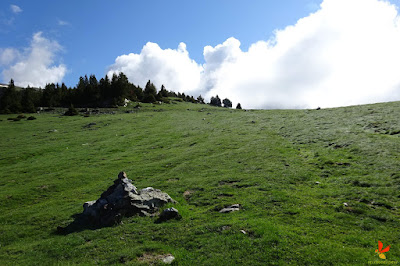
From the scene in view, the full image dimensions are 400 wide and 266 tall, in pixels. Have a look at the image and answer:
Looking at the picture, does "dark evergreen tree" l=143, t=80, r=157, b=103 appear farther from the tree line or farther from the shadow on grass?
the shadow on grass

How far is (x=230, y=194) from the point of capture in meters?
23.5

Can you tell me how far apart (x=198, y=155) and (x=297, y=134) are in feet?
70.9

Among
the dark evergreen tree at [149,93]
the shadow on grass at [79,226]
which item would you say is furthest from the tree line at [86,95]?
the shadow on grass at [79,226]

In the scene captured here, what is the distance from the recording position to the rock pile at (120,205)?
68.0 ft

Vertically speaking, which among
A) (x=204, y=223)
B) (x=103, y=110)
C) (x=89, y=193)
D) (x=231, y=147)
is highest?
(x=103, y=110)

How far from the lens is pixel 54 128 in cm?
7100

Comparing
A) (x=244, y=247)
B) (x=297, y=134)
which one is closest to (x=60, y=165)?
(x=244, y=247)

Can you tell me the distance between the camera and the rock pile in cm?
2073

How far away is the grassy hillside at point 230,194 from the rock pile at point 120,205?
115 cm

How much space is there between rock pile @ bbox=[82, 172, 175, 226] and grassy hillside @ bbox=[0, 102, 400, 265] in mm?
1153

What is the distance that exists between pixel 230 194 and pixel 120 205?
1092 cm

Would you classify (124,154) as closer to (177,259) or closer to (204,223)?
(204,223)

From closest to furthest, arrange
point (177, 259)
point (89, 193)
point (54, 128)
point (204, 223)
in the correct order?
point (177, 259), point (204, 223), point (89, 193), point (54, 128)

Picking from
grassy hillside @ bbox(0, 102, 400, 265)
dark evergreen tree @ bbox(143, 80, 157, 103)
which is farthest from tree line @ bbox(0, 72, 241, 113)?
grassy hillside @ bbox(0, 102, 400, 265)
